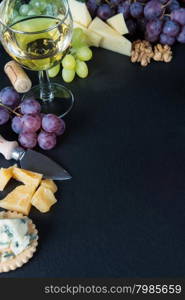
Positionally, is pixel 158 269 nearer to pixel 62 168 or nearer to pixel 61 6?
pixel 62 168

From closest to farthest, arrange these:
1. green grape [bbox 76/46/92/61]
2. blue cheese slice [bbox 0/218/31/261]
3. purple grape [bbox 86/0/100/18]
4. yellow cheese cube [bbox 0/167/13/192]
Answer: blue cheese slice [bbox 0/218/31/261]
yellow cheese cube [bbox 0/167/13/192]
green grape [bbox 76/46/92/61]
purple grape [bbox 86/0/100/18]

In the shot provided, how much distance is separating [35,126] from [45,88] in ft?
0.53

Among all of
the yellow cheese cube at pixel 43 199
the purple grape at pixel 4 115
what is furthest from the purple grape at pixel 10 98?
the yellow cheese cube at pixel 43 199

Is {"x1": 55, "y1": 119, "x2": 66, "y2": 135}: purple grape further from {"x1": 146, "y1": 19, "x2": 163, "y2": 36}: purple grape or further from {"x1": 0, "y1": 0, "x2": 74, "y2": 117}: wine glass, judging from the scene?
{"x1": 146, "y1": 19, "x2": 163, "y2": 36}: purple grape

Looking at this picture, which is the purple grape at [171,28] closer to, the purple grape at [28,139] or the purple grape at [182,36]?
the purple grape at [182,36]

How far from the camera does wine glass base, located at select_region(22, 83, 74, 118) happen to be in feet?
3.51

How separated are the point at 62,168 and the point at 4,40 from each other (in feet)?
0.96

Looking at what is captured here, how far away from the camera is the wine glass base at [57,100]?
42.1 inches

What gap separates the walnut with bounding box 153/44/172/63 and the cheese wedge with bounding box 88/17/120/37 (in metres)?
0.11

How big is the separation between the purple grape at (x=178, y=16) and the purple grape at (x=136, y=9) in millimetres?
87

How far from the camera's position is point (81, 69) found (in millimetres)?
1125

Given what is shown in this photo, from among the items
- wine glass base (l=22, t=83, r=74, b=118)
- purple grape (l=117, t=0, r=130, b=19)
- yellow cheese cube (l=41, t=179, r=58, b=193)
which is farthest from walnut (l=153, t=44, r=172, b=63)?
yellow cheese cube (l=41, t=179, r=58, b=193)

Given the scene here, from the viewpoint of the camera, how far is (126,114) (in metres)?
1.06

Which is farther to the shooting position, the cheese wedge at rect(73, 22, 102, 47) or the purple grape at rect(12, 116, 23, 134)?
the cheese wedge at rect(73, 22, 102, 47)
